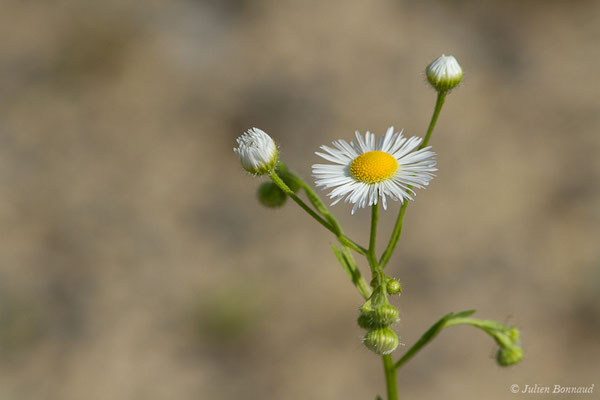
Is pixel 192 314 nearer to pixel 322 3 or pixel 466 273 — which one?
pixel 466 273

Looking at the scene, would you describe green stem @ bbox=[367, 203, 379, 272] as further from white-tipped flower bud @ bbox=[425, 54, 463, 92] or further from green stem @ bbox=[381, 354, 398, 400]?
white-tipped flower bud @ bbox=[425, 54, 463, 92]

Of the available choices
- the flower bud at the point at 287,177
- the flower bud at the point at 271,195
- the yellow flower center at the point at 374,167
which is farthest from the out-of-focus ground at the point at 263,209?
the yellow flower center at the point at 374,167

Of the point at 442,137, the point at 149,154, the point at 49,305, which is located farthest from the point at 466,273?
the point at 49,305

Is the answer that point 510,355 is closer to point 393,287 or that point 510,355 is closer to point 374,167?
point 393,287

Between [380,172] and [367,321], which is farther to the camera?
[380,172]

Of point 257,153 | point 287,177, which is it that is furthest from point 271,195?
point 257,153

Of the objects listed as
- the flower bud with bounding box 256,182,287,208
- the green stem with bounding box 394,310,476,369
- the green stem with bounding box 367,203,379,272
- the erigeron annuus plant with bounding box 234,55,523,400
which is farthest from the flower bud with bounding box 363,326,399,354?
the flower bud with bounding box 256,182,287,208
